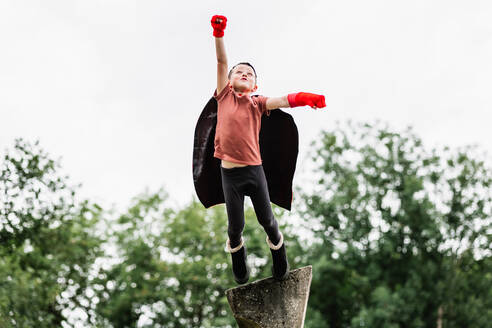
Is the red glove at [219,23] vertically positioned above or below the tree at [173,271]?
above

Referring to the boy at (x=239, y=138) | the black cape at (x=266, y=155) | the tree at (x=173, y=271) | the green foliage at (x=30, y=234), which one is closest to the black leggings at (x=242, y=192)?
the boy at (x=239, y=138)

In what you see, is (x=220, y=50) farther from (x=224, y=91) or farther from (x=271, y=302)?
(x=271, y=302)

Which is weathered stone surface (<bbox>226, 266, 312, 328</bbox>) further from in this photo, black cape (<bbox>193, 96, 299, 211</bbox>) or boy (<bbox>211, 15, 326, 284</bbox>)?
black cape (<bbox>193, 96, 299, 211</bbox>)

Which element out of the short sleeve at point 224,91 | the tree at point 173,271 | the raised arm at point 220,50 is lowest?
the tree at point 173,271

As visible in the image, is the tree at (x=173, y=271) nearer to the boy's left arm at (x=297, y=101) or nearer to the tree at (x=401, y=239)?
the tree at (x=401, y=239)

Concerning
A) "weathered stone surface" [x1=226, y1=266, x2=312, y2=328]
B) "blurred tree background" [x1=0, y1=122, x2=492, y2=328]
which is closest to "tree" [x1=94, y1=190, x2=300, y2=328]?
"blurred tree background" [x1=0, y1=122, x2=492, y2=328]

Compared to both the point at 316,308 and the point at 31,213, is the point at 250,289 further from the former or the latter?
the point at 316,308

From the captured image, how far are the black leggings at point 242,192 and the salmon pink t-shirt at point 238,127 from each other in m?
0.09

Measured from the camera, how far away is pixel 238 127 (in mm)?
4559

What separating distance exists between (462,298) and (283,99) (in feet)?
48.8

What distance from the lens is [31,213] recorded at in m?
11.3

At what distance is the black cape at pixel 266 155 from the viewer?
5012 mm

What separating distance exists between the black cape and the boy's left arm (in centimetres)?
28

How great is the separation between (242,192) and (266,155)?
0.63 metres
